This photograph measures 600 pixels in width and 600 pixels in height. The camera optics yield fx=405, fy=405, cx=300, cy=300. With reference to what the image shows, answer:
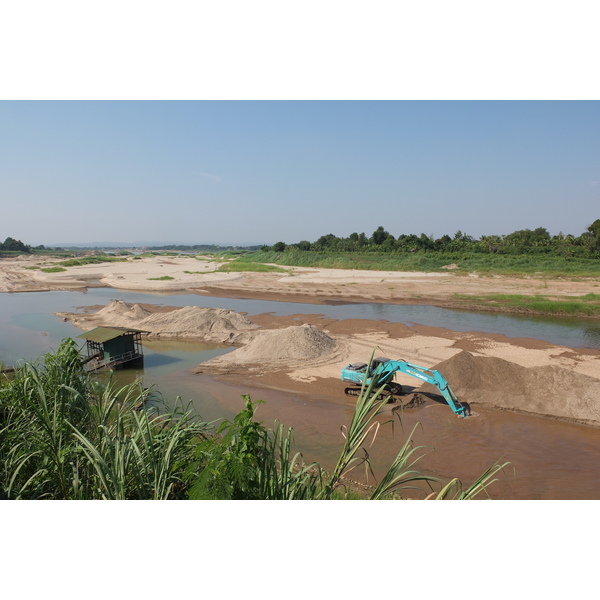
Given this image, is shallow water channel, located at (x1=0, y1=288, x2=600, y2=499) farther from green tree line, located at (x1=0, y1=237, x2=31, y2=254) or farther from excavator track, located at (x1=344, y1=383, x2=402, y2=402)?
green tree line, located at (x1=0, y1=237, x2=31, y2=254)

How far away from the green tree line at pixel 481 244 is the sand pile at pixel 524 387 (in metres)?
58.1

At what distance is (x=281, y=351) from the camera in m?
20.2

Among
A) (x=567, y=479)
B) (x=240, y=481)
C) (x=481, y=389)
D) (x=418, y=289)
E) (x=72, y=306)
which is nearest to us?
(x=240, y=481)

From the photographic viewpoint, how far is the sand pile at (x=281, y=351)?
771 inches

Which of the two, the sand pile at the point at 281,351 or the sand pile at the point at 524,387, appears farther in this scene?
the sand pile at the point at 281,351

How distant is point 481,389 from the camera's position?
15.1 meters

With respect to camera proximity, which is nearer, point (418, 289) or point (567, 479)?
point (567, 479)

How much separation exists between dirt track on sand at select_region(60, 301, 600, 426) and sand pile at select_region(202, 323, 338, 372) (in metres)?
0.05

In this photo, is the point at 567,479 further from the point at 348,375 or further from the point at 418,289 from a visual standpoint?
the point at 418,289

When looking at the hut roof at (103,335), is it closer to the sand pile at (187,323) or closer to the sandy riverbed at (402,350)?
the sandy riverbed at (402,350)

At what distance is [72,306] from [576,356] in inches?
1586

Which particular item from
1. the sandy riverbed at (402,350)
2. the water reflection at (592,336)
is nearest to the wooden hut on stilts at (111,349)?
the sandy riverbed at (402,350)

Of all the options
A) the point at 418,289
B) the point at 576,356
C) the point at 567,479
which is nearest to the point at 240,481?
the point at 567,479

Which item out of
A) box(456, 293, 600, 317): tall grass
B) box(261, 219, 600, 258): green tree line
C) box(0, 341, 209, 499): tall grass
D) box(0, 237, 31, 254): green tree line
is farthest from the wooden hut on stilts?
box(0, 237, 31, 254): green tree line
